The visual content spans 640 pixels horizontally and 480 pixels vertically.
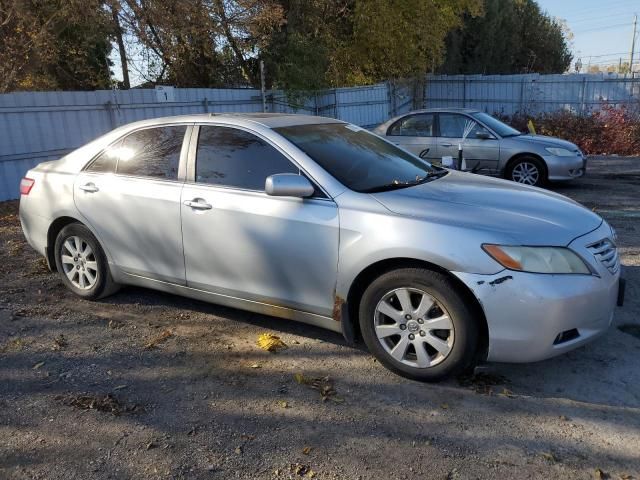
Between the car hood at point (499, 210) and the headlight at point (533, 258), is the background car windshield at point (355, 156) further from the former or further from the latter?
the headlight at point (533, 258)

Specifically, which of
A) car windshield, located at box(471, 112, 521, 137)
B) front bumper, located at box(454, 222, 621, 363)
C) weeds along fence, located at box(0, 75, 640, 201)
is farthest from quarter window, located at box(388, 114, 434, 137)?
front bumper, located at box(454, 222, 621, 363)

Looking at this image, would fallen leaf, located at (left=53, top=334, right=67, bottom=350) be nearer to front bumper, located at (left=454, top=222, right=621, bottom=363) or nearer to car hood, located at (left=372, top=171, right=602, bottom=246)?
car hood, located at (left=372, top=171, right=602, bottom=246)

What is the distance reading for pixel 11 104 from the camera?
9203 millimetres

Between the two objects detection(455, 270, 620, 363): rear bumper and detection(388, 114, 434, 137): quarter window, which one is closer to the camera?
detection(455, 270, 620, 363): rear bumper

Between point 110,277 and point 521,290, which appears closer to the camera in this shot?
point 521,290

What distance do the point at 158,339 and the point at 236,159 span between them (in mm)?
1454

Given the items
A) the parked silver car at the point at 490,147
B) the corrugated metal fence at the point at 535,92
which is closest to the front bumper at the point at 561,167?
the parked silver car at the point at 490,147

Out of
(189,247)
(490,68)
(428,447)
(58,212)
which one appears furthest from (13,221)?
(490,68)

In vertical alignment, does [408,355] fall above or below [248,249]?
below

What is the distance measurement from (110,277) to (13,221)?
4274 millimetres

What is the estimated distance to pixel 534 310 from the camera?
3137 millimetres

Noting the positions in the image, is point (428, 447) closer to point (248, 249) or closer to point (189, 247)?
point (248, 249)

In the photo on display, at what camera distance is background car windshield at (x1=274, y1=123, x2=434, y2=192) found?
388cm

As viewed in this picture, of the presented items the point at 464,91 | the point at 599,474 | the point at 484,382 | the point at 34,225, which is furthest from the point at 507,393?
the point at 464,91
